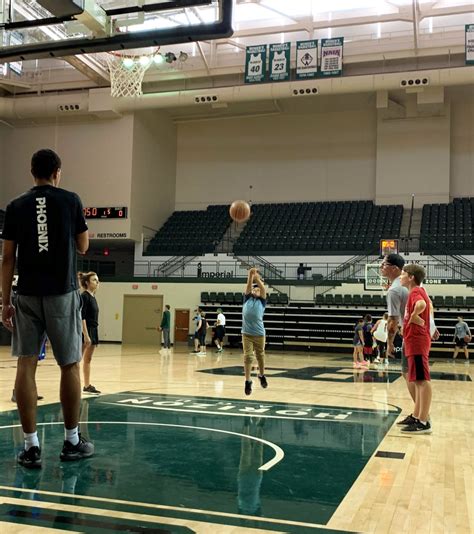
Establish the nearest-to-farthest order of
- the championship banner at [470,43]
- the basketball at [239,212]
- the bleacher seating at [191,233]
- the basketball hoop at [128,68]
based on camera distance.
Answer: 1. the basketball at [239,212]
2. the basketball hoop at [128,68]
3. the championship banner at [470,43]
4. the bleacher seating at [191,233]

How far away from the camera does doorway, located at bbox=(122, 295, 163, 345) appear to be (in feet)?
78.5

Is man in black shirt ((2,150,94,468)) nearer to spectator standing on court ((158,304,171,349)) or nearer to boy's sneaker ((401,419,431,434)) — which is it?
boy's sneaker ((401,419,431,434))

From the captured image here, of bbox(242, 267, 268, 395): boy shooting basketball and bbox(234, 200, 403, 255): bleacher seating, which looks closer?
bbox(242, 267, 268, 395): boy shooting basketball

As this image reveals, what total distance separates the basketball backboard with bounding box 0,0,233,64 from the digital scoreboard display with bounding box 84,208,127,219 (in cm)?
1821

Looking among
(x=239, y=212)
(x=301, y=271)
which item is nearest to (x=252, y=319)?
(x=239, y=212)

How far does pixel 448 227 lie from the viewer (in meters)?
23.0

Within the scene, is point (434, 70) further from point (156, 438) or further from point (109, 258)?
point (156, 438)

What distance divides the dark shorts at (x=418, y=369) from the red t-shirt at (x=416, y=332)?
5 centimetres

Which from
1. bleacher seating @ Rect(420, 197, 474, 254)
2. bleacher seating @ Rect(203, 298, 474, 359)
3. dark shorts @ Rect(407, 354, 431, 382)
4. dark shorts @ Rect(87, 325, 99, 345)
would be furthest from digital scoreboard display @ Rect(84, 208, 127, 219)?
dark shorts @ Rect(407, 354, 431, 382)

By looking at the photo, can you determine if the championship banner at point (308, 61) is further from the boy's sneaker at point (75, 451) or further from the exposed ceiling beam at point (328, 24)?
the boy's sneaker at point (75, 451)

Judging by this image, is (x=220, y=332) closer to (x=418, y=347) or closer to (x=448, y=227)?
(x=448, y=227)

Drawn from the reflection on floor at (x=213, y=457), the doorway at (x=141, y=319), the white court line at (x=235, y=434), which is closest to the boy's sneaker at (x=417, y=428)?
the reflection on floor at (x=213, y=457)

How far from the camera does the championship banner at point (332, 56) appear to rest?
64.6 feet

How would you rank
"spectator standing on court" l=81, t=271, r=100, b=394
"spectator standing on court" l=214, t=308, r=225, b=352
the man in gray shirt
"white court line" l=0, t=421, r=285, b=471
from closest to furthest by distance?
1. "white court line" l=0, t=421, r=285, b=471
2. the man in gray shirt
3. "spectator standing on court" l=81, t=271, r=100, b=394
4. "spectator standing on court" l=214, t=308, r=225, b=352
